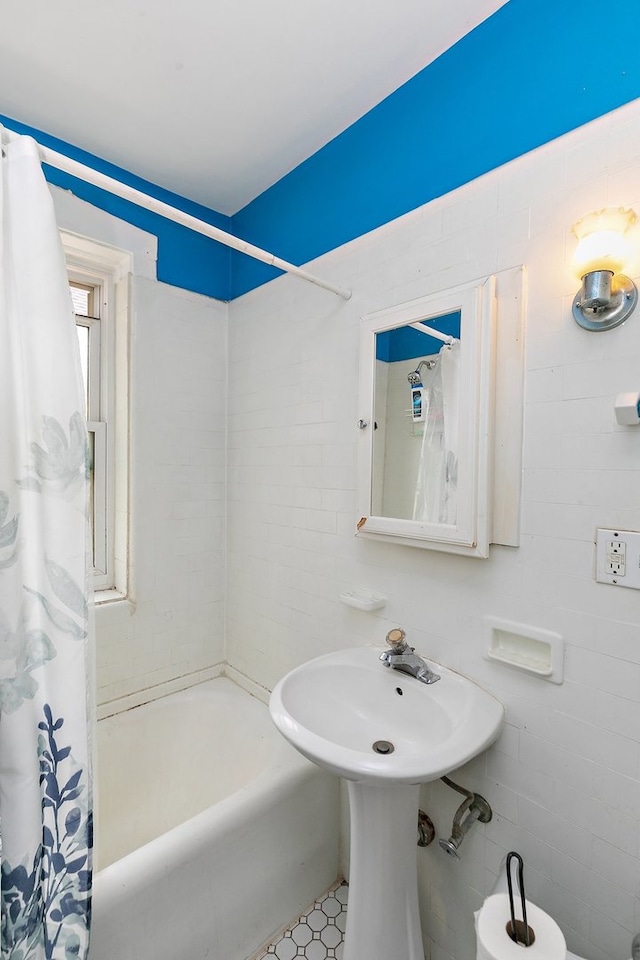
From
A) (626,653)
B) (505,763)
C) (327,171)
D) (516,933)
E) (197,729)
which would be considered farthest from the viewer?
(197,729)

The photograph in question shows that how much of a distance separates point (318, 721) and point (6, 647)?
778mm

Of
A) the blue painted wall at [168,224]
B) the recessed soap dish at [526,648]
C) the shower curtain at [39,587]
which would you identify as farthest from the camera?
the blue painted wall at [168,224]

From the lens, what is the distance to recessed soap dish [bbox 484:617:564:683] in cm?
106

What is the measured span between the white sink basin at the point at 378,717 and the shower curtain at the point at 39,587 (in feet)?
1.59

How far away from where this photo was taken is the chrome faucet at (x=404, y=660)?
125cm

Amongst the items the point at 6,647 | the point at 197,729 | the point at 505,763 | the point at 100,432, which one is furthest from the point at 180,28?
the point at 197,729

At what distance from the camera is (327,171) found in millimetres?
1630

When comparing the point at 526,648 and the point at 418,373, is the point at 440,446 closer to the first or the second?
the point at 418,373

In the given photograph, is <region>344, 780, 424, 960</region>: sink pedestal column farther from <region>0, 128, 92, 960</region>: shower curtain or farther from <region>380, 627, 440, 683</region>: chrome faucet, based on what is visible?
<region>0, 128, 92, 960</region>: shower curtain

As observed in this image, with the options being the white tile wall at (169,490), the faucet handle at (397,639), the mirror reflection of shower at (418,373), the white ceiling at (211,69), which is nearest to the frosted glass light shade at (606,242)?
the mirror reflection of shower at (418,373)

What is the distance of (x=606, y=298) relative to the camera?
0.93 metres

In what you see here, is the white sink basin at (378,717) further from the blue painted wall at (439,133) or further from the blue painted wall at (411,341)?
the blue painted wall at (439,133)

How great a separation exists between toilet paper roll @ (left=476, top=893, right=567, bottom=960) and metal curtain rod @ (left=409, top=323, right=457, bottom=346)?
125 cm

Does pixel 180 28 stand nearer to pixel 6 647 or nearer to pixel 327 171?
pixel 327 171
